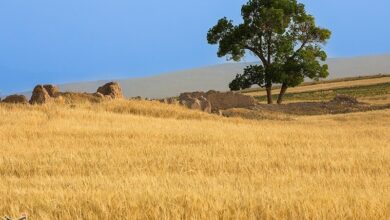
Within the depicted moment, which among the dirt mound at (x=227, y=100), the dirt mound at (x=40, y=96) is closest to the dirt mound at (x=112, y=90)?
the dirt mound at (x=40, y=96)

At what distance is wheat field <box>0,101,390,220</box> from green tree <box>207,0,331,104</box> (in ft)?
71.7

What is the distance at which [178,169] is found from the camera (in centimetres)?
1148

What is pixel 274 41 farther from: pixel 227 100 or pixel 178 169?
pixel 178 169

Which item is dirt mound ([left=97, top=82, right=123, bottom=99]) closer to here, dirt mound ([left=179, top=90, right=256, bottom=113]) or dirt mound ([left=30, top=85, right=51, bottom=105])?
dirt mound ([left=30, top=85, right=51, bottom=105])

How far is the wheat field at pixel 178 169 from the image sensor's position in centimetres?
662

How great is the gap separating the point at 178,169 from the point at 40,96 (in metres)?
16.4

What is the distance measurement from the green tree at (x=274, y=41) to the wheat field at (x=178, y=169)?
860 inches

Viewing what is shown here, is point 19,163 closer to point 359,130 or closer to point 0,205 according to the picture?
point 0,205

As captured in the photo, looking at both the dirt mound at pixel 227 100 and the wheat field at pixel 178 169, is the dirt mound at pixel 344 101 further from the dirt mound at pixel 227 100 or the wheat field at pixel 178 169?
the wheat field at pixel 178 169

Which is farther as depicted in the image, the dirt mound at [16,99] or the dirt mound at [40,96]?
the dirt mound at [16,99]

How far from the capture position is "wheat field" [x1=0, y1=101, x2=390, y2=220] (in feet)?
21.7

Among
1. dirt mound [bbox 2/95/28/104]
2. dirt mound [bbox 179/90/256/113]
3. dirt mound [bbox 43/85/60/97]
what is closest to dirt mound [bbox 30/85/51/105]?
dirt mound [bbox 2/95/28/104]

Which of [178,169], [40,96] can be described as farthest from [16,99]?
[178,169]

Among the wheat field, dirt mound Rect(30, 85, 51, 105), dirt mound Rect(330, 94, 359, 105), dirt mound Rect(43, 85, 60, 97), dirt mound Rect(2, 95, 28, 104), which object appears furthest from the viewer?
dirt mound Rect(330, 94, 359, 105)
